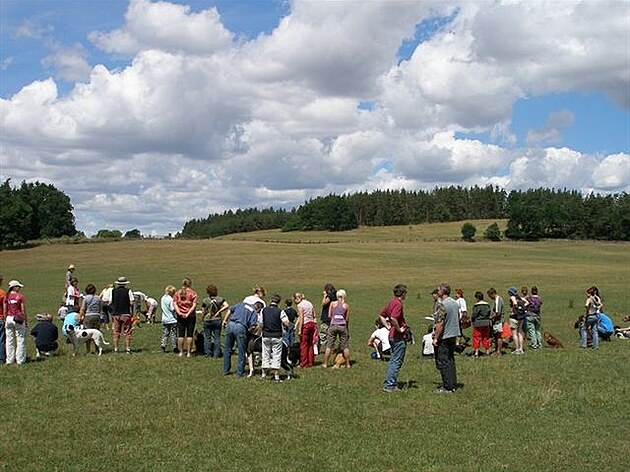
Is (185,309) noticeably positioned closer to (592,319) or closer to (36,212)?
(592,319)

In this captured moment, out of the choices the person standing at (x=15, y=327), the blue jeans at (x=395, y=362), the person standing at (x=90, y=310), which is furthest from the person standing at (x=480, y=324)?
the person standing at (x=15, y=327)

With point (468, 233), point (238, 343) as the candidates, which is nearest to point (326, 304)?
point (238, 343)

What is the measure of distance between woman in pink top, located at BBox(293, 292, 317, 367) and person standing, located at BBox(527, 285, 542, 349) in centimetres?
702

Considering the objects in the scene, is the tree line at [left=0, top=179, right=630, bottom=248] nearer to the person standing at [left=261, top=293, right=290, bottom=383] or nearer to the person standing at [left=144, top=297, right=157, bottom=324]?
the person standing at [left=144, top=297, right=157, bottom=324]

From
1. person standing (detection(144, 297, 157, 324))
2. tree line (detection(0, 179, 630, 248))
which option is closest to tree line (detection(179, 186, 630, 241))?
tree line (detection(0, 179, 630, 248))

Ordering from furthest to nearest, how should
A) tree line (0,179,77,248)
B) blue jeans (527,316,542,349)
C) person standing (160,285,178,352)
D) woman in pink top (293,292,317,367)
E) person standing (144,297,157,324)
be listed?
tree line (0,179,77,248)
person standing (144,297,157,324)
blue jeans (527,316,542,349)
person standing (160,285,178,352)
woman in pink top (293,292,317,367)

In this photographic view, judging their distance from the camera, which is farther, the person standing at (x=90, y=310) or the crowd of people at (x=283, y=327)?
the person standing at (x=90, y=310)

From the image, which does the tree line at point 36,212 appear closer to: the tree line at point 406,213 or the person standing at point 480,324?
the tree line at point 406,213

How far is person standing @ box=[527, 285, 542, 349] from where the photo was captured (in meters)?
19.5

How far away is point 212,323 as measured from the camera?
17.3 meters

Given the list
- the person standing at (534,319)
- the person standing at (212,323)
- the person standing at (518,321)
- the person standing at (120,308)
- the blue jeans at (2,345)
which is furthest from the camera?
the person standing at (534,319)

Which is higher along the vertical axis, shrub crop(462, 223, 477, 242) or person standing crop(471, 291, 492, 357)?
shrub crop(462, 223, 477, 242)

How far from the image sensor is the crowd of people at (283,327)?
530 inches

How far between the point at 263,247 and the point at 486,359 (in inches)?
2895
